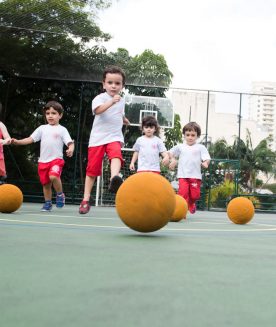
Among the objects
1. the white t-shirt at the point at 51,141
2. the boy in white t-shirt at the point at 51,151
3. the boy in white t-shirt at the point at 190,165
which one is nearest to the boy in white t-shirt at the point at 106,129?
the boy in white t-shirt at the point at 51,151

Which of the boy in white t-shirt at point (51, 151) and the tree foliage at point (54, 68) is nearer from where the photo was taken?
the boy in white t-shirt at point (51, 151)

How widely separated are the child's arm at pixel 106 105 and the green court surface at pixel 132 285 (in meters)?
2.64

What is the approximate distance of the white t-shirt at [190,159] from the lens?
266 inches

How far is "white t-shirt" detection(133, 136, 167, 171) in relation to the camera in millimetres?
6980

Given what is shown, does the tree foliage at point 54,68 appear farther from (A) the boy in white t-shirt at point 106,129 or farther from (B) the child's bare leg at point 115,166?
(B) the child's bare leg at point 115,166

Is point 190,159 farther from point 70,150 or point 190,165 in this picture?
point 70,150

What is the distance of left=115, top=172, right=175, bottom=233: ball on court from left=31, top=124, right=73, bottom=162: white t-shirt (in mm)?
3506

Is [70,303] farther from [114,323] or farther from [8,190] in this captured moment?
[8,190]

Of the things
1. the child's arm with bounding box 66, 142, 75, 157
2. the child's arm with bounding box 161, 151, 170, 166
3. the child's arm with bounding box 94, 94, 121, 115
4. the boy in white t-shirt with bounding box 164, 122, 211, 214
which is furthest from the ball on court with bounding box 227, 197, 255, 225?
the child's arm with bounding box 66, 142, 75, 157

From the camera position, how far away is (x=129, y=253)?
208cm

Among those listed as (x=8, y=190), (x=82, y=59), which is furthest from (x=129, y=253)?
(x=82, y=59)

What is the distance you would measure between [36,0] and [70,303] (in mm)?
9626

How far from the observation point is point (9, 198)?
4887 mm

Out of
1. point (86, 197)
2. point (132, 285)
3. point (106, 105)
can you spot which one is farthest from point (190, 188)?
point (132, 285)
